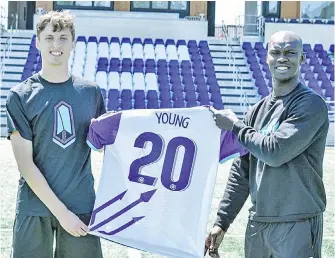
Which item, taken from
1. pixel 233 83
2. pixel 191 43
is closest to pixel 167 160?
pixel 233 83

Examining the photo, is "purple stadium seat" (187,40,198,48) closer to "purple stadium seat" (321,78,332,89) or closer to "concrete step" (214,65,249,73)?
"concrete step" (214,65,249,73)

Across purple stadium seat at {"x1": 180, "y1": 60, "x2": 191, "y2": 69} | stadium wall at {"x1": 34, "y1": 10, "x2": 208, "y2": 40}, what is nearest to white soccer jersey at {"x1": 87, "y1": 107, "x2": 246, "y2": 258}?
purple stadium seat at {"x1": 180, "y1": 60, "x2": 191, "y2": 69}

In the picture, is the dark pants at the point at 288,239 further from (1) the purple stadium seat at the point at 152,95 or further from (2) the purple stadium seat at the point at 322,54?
(2) the purple stadium seat at the point at 322,54

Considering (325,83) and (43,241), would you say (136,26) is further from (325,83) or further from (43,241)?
(43,241)

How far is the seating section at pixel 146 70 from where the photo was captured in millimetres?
14998

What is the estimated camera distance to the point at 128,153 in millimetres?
2795

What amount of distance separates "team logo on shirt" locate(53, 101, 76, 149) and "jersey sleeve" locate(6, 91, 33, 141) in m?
0.12

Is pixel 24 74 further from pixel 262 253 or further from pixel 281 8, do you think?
pixel 262 253

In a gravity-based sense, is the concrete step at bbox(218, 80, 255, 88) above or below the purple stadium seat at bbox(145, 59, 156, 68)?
below

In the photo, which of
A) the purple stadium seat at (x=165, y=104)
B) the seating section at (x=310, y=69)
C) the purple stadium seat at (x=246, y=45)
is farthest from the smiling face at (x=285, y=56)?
the purple stadium seat at (x=246, y=45)

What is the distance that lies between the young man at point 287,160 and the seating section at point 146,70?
11941 millimetres

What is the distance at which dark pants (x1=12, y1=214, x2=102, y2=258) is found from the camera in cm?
248

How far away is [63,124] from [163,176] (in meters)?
0.58

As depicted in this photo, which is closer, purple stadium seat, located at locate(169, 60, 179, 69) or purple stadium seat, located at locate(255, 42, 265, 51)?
purple stadium seat, located at locate(169, 60, 179, 69)
